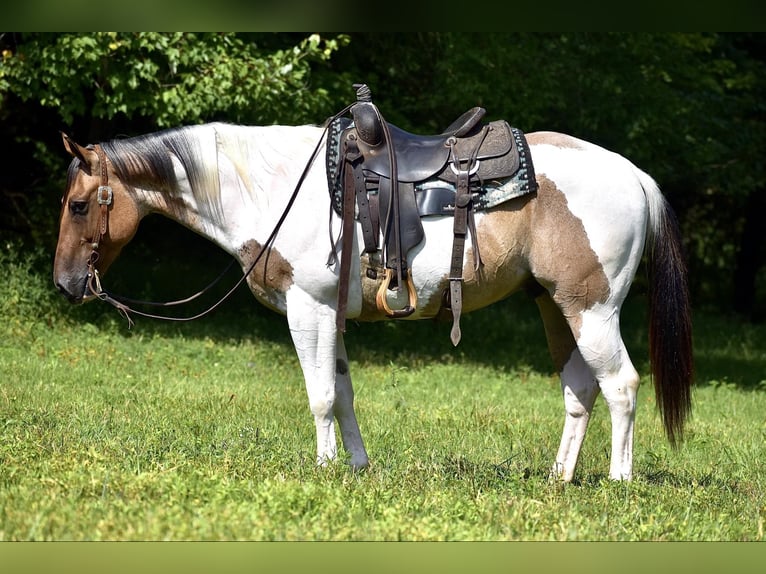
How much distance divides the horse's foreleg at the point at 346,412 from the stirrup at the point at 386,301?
42 centimetres

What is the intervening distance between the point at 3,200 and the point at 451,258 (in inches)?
417

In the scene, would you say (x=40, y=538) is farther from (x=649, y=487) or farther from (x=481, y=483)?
(x=649, y=487)

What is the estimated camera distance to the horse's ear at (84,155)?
18.4ft

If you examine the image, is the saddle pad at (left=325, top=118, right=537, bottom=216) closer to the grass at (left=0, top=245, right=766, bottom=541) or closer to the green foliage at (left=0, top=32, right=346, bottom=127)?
the grass at (left=0, top=245, right=766, bottom=541)

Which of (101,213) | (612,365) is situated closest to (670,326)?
(612,365)

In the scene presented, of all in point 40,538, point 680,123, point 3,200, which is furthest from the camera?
point 680,123

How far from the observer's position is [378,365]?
11.3 meters

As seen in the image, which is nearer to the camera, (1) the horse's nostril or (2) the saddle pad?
(2) the saddle pad

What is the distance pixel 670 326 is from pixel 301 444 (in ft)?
8.31

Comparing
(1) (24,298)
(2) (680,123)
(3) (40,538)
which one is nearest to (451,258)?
(3) (40,538)

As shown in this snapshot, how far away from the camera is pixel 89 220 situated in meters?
5.73

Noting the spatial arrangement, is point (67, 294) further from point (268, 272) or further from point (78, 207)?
point (268, 272)

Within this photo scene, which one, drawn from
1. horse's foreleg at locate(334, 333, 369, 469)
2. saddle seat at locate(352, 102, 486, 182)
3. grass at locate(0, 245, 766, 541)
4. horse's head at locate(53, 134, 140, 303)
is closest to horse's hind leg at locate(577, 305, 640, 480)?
grass at locate(0, 245, 766, 541)

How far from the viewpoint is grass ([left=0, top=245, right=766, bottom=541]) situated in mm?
4418
